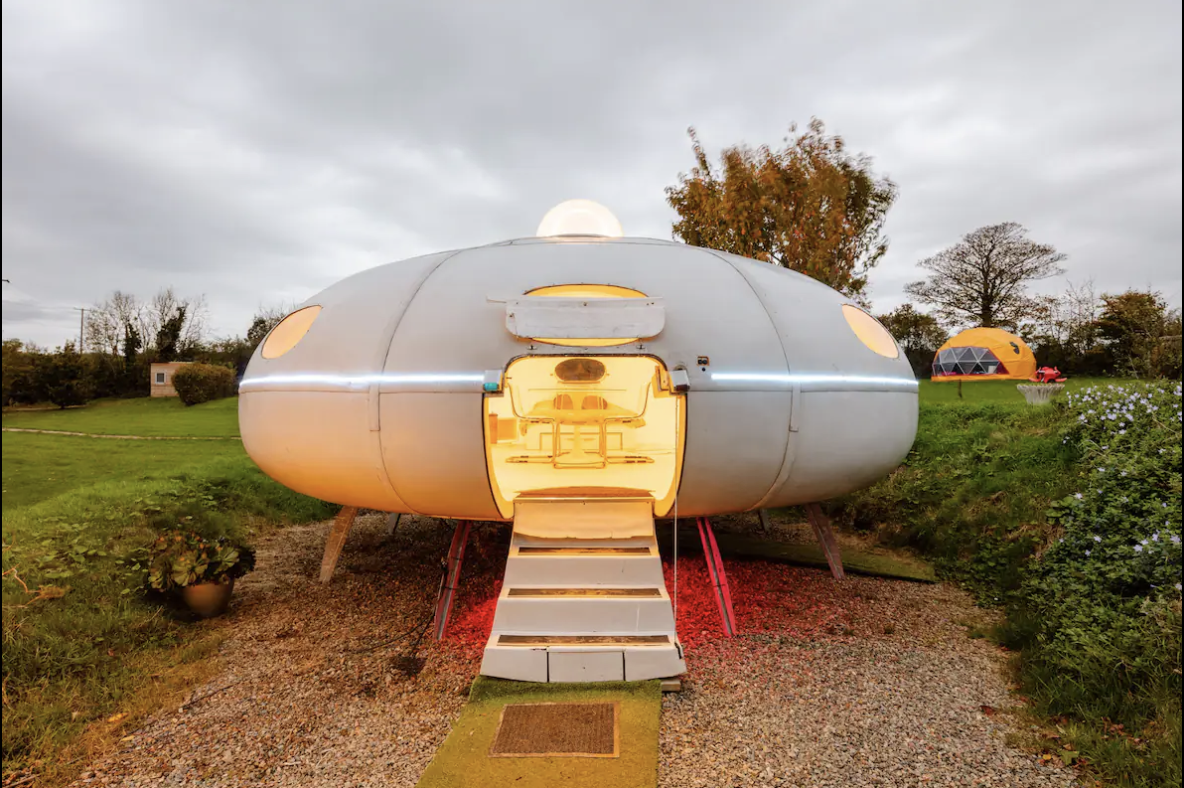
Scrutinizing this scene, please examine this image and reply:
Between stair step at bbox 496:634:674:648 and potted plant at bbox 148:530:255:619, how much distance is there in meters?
2.72

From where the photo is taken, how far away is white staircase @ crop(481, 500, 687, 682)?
3.42m

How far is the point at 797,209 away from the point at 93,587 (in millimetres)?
11709

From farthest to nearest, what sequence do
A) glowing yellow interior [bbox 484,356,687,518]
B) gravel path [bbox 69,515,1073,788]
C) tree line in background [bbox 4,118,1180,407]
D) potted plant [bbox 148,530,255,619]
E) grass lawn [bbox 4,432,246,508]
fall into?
tree line in background [bbox 4,118,1180,407] < grass lawn [bbox 4,432,246,508] < glowing yellow interior [bbox 484,356,687,518] < potted plant [bbox 148,530,255,619] < gravel path [bbox 69,515,1073,788]

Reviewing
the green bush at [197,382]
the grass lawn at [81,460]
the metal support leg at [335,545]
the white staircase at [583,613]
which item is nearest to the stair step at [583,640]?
the white staircase at [583,613]

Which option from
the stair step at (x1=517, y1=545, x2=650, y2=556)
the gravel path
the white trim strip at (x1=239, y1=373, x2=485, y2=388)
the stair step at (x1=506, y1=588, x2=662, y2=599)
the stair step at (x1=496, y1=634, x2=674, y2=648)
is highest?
the white trim strip at (x1=239, y1=373, x2=485, y2=388)

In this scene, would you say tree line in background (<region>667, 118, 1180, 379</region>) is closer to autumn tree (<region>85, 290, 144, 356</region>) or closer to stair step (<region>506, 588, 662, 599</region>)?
stair step (<region>506, 588, 662, 599</region>)

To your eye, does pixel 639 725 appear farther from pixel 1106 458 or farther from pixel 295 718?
pixel 1106 458

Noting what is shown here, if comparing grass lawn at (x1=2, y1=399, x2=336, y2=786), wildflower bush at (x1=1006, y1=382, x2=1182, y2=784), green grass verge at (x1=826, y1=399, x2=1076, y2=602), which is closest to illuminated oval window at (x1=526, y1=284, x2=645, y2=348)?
wildflower bush at (x1=1006, y1=382, x2=1182, y2=784)

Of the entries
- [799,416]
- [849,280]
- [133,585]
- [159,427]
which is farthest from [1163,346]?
[159,427]

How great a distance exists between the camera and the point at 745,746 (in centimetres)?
293

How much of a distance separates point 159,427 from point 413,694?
37.6ft

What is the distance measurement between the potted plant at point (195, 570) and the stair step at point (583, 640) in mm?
2722

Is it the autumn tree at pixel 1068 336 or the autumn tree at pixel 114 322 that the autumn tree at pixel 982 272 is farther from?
the autumn tree at pixel 114 322

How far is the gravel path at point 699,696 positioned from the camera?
280 centimetres
